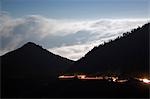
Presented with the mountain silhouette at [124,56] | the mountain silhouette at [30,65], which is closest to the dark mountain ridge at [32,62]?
the mountain silhouette at [30,65]

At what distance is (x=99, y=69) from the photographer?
8525 centimetres

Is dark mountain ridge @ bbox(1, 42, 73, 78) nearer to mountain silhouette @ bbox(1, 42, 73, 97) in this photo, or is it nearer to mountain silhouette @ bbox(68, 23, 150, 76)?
mountain silhouette @ bbox(1, 42, 73, 97)

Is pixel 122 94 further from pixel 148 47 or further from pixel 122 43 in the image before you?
pixel 122 43

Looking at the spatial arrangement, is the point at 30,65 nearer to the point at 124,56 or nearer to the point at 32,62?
the point at 32,62

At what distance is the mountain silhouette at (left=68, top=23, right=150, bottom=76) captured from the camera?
63531 millimetres

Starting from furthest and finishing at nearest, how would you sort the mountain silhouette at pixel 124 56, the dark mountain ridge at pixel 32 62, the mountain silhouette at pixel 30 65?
the dark mountain ridge at pixel 32 62 < the mountain silhouette at pixel 30 65 < the mountain silhouette at pixel 124 56

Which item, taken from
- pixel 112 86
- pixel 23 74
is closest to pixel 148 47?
pixel 112 86

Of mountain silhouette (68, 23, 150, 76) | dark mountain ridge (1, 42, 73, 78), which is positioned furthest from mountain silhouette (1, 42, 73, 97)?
mountain silhouette (68, 23, 150, 76)

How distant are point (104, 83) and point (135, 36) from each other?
1396 inches

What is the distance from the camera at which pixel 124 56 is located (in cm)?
7581

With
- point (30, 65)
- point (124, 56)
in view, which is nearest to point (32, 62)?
point (30, 65)

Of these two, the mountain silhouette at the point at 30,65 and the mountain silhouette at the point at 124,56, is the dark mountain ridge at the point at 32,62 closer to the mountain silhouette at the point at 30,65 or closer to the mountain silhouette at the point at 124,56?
the mountain silhouette at the point at 30,65

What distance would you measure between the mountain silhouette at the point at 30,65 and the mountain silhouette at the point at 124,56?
2904 cm

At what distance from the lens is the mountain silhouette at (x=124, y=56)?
6353 cm
